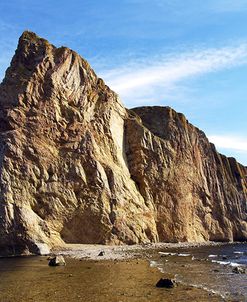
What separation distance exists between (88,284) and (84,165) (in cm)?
3774

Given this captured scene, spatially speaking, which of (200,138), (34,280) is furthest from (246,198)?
(34,280)

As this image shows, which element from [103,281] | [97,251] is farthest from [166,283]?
[97,251]

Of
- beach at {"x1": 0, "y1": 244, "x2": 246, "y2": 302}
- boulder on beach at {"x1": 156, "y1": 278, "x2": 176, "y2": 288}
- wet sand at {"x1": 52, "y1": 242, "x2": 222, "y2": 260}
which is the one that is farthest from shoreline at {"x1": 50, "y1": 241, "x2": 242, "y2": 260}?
boulder on beach at {"x1": 156, "y1": 278, "x2": 176, "y2": 288}

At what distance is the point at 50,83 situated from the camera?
65000 mm

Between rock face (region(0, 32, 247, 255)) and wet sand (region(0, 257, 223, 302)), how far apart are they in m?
16.3

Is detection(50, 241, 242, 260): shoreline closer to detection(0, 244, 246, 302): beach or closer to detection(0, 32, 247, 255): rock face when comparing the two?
detection(0, 32, 247, 255): rock face

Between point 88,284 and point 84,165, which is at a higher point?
point 84,165

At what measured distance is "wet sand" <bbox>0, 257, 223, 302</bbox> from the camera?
69.9 ft

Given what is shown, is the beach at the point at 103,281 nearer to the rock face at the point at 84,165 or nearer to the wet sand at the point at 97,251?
the wet sand at the point at 97,251

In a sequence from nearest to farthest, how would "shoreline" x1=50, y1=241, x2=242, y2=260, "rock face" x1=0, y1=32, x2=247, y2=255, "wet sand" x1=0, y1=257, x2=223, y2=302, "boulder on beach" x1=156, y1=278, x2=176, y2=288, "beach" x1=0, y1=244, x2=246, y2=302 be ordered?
"wet sand" x1=0, y1=257, x2=223, y2=302
"beach" x1=0, y1=244, x2=246, y2=302
"boulder on beach" x1=156, y1=278, x2=176, y2=288
"shoreline" x1=50, y1=241, x2=242, y2=260
"rock face" x1=0, y1=32, x2=247, y2=255

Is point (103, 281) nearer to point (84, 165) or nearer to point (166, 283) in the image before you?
point (166, 283)

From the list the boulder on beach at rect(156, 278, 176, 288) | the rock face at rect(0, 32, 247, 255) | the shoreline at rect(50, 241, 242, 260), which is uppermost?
the rock face at rect(0, 32, 247, 255)

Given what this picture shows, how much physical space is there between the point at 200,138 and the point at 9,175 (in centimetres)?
5291

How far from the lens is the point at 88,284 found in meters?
25.5
